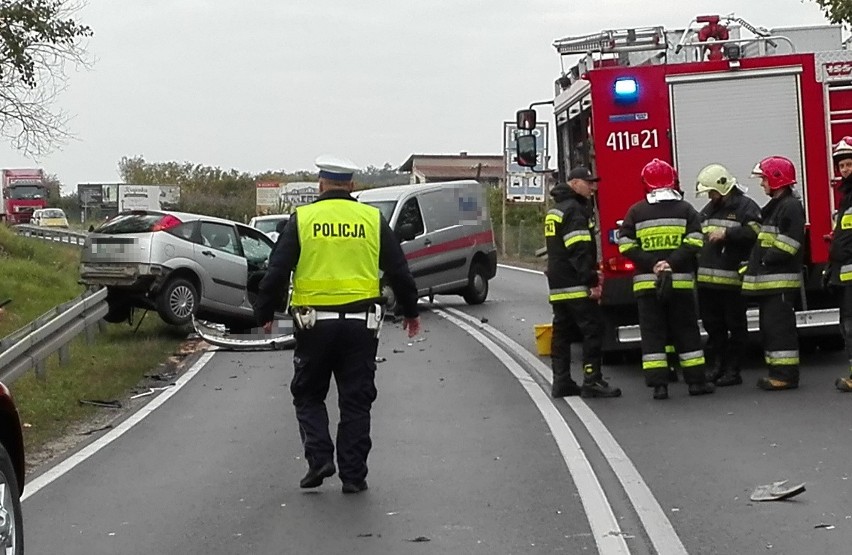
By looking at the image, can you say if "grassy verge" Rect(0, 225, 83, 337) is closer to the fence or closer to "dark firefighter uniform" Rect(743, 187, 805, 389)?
"dark firefighter uniform" Rect(743, 187, 805, 389)

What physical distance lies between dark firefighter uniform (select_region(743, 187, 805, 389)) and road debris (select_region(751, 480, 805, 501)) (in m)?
3.71

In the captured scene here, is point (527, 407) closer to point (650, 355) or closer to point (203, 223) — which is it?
point (650, 355)

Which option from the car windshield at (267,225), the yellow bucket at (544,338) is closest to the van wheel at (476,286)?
the car windshield at (267,225)

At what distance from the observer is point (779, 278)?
1140 centimetres

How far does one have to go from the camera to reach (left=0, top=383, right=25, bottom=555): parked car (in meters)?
5.52

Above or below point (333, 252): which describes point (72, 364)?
below

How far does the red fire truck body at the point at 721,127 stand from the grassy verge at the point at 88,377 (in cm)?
493

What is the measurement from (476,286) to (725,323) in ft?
39.4

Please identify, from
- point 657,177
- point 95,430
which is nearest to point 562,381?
point 657,177

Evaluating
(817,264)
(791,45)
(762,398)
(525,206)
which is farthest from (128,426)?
(525,206)

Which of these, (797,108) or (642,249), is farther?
(797,108)

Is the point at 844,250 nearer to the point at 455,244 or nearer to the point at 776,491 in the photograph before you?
the point at 776,491

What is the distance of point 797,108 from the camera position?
12.5 metres

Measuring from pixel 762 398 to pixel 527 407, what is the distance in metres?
1.85
